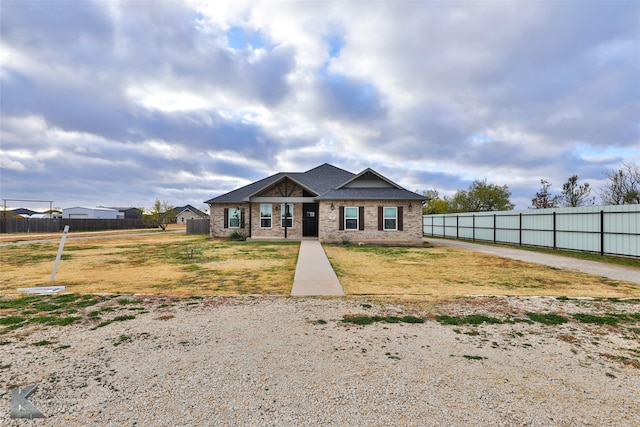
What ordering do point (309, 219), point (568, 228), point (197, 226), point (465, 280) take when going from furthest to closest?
point (197, 226) → point (309, 219) → point (568, 228) → point (465, 280)

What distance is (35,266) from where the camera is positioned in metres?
11.3

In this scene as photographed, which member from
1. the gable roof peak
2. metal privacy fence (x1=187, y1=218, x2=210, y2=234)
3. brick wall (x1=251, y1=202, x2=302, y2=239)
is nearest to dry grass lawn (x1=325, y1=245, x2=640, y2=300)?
the gable roof peak

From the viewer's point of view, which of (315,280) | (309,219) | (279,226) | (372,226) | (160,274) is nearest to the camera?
(315,280)

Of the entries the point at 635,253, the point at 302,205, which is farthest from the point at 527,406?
the point at 302,205

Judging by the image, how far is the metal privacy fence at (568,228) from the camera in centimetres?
1282

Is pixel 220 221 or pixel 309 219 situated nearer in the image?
pixel 309 219

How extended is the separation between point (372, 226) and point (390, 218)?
4.21ft

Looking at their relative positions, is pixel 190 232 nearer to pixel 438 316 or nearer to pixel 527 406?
pixel 438 316

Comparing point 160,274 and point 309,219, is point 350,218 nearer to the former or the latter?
point 309,219

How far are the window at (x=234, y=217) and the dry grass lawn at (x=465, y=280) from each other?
529 inches

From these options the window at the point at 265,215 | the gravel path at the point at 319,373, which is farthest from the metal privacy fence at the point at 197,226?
the gravel path at the point at 319,373

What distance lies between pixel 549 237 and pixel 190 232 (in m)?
30.2

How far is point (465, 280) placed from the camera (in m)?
8.86

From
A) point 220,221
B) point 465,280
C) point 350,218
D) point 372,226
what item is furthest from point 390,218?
point 220,221
